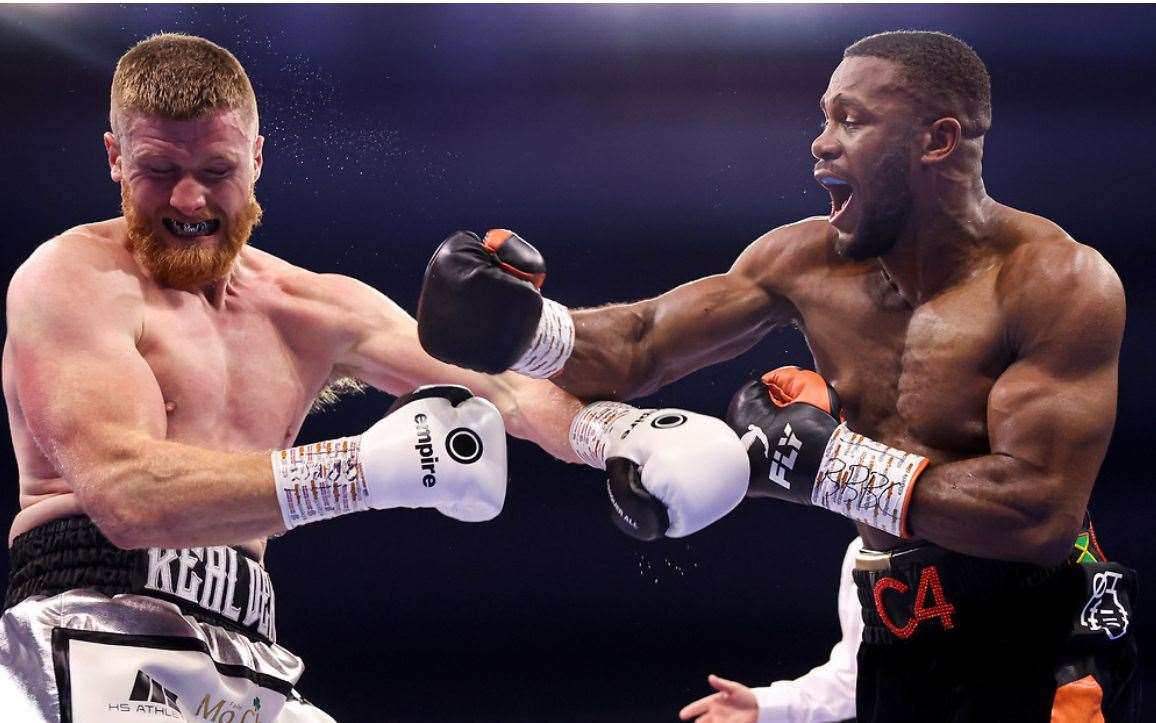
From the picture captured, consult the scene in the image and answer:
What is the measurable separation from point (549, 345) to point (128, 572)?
820 mm

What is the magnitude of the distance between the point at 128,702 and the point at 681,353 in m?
1.19

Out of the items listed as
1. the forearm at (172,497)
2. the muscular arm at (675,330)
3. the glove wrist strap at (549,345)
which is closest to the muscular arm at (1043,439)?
the muscular arm at (675,330)

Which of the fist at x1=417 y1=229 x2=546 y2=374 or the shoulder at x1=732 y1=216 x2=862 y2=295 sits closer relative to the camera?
the fist at x1=417 y1=229 x2=546 y2=374

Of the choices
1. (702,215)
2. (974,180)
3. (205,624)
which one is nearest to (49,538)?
(205,624)

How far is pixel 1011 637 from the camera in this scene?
220 centimetres

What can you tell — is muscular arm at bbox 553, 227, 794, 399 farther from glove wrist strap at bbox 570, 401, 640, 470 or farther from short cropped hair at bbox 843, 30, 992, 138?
short cropped hair at bbox 843, 30, 992, 138

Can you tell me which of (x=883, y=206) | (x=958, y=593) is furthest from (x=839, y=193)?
(x=958, y=593)

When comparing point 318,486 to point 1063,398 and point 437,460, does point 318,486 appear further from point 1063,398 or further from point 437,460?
point 1063,398

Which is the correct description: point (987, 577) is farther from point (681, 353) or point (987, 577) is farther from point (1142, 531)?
point (1142, 531)

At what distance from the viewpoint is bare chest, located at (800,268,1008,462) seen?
2219mm

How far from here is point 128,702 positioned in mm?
1932

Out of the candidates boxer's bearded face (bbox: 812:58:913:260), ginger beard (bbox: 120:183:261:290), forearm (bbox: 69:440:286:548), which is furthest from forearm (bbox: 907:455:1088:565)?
ginger beard (bbox: 120:183:261:290)

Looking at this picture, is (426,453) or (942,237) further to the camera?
(942,237)

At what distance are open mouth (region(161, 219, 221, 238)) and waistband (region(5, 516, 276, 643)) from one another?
52cm
